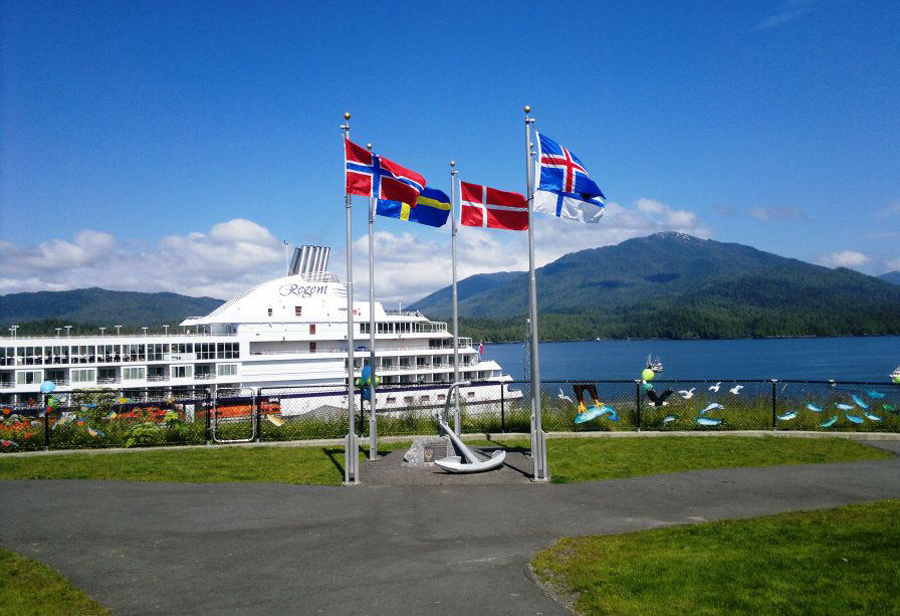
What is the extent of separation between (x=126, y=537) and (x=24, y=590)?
195 cm

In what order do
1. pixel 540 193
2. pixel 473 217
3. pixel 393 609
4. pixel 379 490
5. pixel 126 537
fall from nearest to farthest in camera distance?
pixel 393 609
pixel 126 537
pixel 379 490
pixel 540 193
pixel 473 217

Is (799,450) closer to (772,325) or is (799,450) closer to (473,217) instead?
(473,217)

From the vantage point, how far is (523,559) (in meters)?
7.06

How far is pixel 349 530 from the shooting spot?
27.8 ft

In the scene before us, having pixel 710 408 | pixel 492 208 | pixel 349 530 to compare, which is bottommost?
pixel 349 530

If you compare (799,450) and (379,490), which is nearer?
(379,490)

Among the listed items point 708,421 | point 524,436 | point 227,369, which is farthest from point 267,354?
point 708,421

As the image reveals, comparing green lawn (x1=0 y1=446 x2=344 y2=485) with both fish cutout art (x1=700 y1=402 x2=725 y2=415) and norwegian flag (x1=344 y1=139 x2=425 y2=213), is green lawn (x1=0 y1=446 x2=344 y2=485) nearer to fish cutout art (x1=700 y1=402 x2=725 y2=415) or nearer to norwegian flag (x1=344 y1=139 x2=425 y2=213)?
norwegian flag (x1=344 y1=139 x2=425 y2=213)

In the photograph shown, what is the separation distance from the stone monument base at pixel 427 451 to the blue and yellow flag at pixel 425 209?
4.48 metres

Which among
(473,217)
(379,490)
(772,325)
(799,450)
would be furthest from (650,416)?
(772,325)

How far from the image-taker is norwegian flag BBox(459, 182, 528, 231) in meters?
13.5

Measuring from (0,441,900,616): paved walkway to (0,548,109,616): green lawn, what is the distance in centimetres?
17

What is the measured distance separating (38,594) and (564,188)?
32.2 feet

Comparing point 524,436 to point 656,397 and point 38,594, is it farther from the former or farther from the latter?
point 38,594
